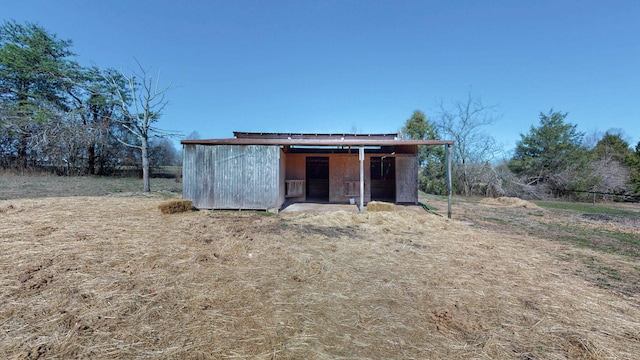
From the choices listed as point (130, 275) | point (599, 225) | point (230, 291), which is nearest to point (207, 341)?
point (230, 291)

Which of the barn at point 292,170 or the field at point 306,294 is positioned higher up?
the barn at point 292,170

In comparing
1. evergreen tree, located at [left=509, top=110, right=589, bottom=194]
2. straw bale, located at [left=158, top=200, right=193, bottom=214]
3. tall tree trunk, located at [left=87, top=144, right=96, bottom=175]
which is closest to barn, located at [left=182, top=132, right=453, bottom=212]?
Answer: straw bale, located at [left=158, top=200, right=193, bottom=214]

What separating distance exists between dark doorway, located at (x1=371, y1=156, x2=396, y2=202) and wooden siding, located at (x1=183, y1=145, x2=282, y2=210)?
555cm

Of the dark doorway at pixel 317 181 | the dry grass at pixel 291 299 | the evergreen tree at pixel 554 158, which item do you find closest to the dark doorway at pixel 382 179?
the dark doorway at pixel 317 181

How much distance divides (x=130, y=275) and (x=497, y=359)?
409cm

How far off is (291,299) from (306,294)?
21 cm

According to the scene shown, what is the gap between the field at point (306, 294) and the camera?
1969 mm

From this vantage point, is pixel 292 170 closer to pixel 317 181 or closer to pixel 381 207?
pixel 317 181

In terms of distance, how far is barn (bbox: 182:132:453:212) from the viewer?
27.7 feet

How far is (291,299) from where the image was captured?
2.73 meters

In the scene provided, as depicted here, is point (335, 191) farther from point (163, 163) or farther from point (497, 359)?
point (163, 163)

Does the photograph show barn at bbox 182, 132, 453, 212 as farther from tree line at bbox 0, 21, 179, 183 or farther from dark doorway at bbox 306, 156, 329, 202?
tree line at bbox 0, 21, 179, 183

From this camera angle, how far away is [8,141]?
1661 centimetres

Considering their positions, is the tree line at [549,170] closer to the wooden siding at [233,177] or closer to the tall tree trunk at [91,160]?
the wooden siding at [233,177]
